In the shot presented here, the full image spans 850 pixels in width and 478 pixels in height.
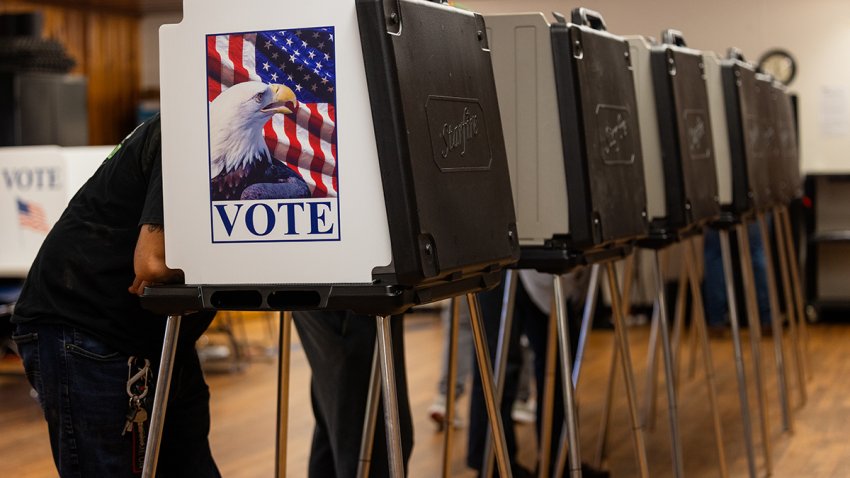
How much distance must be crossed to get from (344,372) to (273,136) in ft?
3.10

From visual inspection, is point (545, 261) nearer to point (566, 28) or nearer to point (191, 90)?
point (566, 28)

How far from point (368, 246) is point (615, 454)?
2.77m

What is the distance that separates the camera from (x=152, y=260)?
1.74m

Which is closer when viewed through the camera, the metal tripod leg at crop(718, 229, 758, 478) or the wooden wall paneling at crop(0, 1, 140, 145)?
the metal tripod leg at crop(718, 229, 758, 478)

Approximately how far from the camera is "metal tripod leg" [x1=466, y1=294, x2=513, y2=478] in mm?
1842

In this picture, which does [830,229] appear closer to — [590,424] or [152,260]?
[590,424]

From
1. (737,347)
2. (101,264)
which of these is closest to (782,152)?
(737,347)

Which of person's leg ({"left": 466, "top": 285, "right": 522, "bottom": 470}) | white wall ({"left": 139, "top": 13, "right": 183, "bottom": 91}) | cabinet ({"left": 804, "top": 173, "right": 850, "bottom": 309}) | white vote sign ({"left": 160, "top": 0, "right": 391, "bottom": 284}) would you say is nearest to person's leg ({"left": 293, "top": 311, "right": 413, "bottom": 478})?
white vote sign ({"left": 160, "top": 0, "right": 391, "bottom": 284})

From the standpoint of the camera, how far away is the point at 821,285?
26.6 ft

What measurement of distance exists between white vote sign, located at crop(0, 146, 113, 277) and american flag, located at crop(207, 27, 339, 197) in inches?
166

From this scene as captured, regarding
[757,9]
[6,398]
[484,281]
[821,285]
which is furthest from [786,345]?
[484,281]

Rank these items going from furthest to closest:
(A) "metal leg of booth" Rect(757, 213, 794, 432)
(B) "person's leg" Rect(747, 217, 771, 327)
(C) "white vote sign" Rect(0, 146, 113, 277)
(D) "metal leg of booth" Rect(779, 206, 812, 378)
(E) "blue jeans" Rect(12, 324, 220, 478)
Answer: (B) "person's leg" Rect(747, 217, 771, 327) < (C) "white vote sign" Rect(0, 146, 113, 277) < (D) "metal leg of booth" Rect(779, 206, 812, 378) < (A) "metal leg of booth" Rect(757, 213, 794, 432) < (E) "blue jeans" Rect(12, 324, 220, 478)

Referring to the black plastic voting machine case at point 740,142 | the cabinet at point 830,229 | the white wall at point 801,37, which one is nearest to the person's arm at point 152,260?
the black plastic voting machine case at point 740,142

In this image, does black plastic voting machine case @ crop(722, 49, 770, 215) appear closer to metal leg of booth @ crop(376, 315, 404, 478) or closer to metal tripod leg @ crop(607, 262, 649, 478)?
metal tripod leg @ crop(607, 262, 649, 478)
